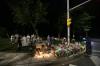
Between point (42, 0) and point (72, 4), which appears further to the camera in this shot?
point (72, 4)

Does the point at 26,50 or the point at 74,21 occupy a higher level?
the point at 74,21

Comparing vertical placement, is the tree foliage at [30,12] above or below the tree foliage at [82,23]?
above

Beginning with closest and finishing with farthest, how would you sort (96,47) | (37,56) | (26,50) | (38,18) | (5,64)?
(96,47)
(5,64)
(37,56)
(26,50)
(38,18)

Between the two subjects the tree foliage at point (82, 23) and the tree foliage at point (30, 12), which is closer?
the tree foliage at point (30, 12)

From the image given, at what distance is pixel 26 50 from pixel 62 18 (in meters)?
18.5

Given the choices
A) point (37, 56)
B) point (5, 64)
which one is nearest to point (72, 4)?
point (37, 56)

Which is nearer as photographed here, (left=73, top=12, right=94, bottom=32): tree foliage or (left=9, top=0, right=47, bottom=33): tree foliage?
(left=9, top=0, right=47, bottom=33): tree foliage

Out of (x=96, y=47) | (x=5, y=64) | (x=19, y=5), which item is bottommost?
(x=5, y=64)

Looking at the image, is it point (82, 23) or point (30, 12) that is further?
point (82, 23)

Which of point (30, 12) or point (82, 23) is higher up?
point (30, 12)

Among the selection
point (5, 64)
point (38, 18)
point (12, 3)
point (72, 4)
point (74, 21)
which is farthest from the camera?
point (72, 4)

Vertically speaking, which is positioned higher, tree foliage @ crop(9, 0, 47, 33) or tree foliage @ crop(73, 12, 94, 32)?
tree foliage @ crop(9, 0, 47, 33)

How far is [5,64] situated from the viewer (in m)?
21.0

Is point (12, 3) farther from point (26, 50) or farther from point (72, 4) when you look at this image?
point (26, 50)
